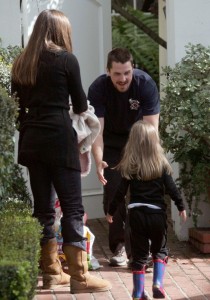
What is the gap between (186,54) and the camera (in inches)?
313

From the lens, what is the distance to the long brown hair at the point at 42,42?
19.7 feet

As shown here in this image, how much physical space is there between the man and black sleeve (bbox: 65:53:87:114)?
88 cm

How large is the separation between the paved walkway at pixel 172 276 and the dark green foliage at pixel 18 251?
2.39 ft

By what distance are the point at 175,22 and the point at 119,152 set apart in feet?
4.82

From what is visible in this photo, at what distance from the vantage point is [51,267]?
6434mm

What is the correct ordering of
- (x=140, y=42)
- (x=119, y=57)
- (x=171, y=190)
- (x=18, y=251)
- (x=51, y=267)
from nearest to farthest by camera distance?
(x=18, y=251), (x=171, y=190), (x=51, y=267), (x=119, y=57), (x=140, y=42)

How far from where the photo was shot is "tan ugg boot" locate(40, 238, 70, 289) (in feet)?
20.9

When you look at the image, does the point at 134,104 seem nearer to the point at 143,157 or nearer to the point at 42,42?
the point at 143,157

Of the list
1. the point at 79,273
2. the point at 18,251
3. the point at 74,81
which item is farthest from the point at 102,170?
the point at 18,251

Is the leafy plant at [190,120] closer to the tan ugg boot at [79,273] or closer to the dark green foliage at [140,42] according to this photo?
the tan ugg boot at [79,273]

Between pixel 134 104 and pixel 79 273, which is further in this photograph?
pixel 134 104

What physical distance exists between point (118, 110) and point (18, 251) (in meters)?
2.49

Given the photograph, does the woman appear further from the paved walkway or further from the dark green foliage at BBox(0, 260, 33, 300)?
the dark green foliage at BBox(0, 260, 33, 300)

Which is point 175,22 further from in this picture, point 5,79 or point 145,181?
point 145,181
